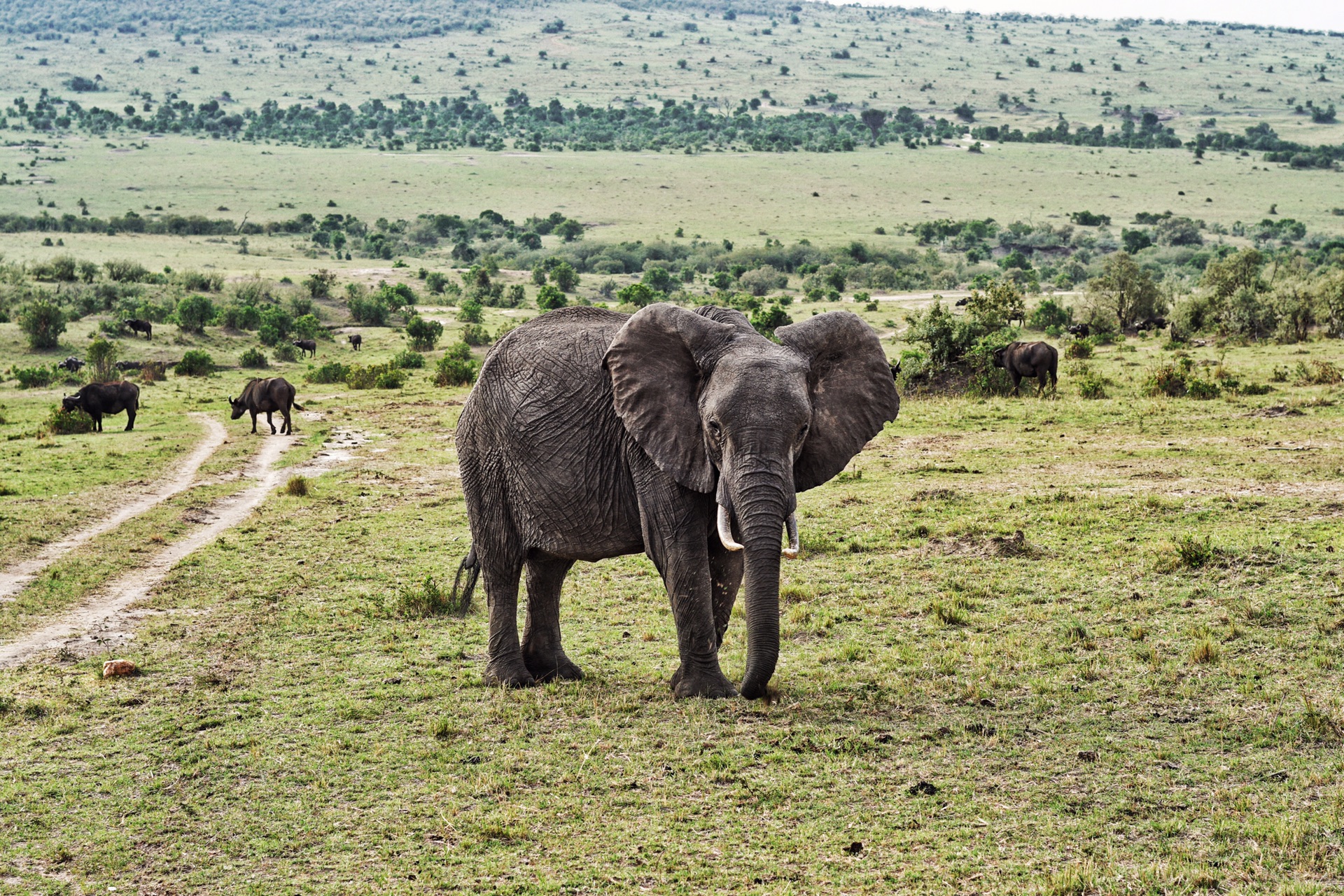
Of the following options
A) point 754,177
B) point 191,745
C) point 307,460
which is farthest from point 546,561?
point 754,177

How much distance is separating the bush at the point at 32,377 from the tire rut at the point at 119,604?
689 inches

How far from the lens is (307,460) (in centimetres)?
2491

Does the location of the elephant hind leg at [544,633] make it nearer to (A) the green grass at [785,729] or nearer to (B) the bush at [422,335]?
(A) the green grass at [785,729]

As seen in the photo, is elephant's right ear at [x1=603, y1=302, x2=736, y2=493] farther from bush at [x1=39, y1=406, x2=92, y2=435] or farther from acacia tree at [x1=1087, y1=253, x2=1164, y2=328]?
acacia tree at [x1=1087, y1=253, x2=1164, y2=328]

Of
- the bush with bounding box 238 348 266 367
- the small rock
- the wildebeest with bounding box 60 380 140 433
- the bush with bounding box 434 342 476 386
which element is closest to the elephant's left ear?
the small rock

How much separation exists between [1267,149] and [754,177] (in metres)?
59.4

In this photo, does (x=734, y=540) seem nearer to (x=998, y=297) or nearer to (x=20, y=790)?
(x=20, y=790)

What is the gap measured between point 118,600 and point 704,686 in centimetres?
830

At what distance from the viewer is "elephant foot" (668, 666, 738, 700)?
29.7ft

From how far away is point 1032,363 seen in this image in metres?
27.7

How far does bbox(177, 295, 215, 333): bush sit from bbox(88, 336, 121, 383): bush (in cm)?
497

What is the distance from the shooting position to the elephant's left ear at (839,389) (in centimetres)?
888

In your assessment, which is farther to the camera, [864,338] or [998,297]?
[998,297]

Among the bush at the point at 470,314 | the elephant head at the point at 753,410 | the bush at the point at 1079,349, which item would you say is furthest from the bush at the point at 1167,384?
the bush at the point at 470,314
